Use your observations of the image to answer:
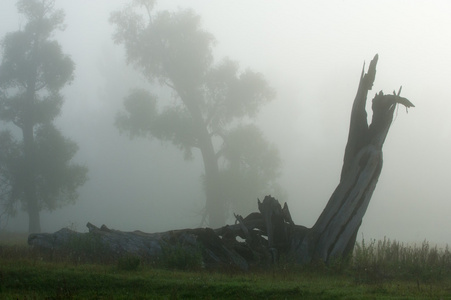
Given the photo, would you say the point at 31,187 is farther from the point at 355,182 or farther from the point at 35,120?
the point at 355,182

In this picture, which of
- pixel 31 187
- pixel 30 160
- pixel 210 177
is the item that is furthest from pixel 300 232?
pixel 30 160

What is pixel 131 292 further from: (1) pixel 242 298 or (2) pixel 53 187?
(2) pixel 53 187

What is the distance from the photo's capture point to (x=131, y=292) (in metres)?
10.9

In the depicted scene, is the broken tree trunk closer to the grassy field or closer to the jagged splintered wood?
the jagged splintered wood

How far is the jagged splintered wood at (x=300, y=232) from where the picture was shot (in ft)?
56.2

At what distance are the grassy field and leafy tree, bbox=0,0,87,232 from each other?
26991 millimetres

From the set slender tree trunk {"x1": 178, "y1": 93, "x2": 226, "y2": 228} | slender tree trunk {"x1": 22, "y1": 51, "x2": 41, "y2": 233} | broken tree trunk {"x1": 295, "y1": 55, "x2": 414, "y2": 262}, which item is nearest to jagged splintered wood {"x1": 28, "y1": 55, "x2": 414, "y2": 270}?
broken tree trunk {"x1": 295, "y1": 55, "x2": 414, "y2": 262}

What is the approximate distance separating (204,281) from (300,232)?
727cm

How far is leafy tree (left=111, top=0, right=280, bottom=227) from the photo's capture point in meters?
46.4

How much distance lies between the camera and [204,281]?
1169 cm

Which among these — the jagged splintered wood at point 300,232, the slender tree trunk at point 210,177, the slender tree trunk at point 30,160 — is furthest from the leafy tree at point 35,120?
the jagged splintered wood at point 300,232

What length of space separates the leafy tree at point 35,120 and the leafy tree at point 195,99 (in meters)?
7.11

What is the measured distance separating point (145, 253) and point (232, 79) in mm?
33735

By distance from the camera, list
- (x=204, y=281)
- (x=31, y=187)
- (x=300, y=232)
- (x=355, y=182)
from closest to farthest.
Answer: (x=204, y=281)
(x=355, y=182)
(x=300, y=232)
(x=31, y=187)
